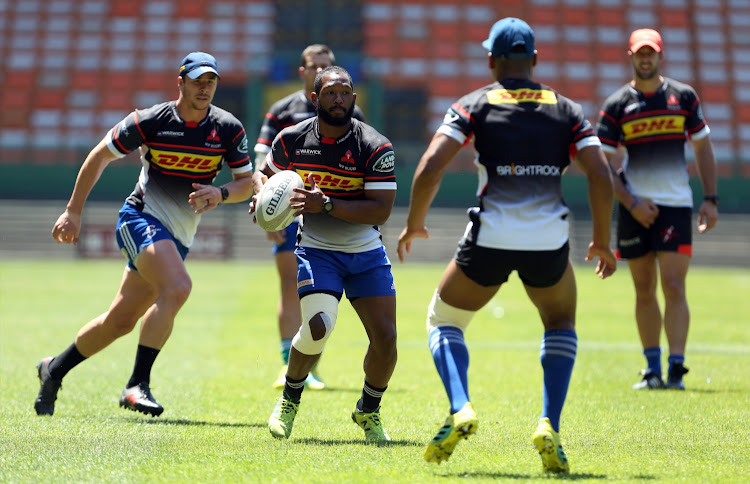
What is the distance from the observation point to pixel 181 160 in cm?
657

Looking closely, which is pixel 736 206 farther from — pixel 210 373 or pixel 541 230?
pixel 541 230

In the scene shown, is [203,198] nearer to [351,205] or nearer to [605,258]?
[351,205]

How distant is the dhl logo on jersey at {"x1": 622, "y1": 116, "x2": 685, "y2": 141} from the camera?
26.9 ft

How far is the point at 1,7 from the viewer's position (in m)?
35.5

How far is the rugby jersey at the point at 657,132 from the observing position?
8.19 m

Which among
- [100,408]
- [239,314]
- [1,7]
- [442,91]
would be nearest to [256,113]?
[442,91]

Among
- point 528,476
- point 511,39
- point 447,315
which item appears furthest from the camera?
point 447,315

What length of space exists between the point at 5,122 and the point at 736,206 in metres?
22.0

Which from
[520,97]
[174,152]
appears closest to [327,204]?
[520,97]

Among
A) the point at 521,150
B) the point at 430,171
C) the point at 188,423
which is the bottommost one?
the point at 188,423

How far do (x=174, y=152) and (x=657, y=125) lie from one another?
12.9ft

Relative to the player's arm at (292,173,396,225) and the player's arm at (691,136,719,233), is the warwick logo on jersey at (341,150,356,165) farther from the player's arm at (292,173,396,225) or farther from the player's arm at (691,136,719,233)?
the player's arm at (691,136,719,233)

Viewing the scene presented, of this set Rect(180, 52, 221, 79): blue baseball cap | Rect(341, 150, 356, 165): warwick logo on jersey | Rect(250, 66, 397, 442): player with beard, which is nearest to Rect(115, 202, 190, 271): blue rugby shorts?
Rect(180, 52, 221, 79): blue baseball cap

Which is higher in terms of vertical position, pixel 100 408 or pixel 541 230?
pixel 541 230
